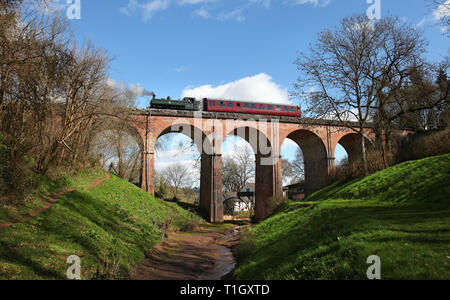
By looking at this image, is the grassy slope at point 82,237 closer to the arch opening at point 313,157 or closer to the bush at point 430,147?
the bush at point 430,147

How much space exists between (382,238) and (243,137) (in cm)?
2274

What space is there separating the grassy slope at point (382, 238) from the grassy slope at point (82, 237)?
367cm

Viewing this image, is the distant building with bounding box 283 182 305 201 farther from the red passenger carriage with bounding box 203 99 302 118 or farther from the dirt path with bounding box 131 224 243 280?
the dirt path with bounding box 131 224 243 280

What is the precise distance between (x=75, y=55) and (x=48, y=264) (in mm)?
10331

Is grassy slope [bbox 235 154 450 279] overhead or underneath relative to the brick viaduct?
underneath

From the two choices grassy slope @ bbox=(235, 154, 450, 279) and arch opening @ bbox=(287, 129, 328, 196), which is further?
arch opening @ bbox=(287, 129, 328, 196)

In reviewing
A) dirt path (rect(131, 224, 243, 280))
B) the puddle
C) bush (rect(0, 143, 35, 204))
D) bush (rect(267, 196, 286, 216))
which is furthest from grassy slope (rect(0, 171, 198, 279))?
bush (rect(267, 196, 286, 216))

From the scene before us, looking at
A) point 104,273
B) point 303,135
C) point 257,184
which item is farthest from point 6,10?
point 303,135

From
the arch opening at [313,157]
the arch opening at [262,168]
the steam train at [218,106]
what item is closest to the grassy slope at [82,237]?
the steam train at [218,106]

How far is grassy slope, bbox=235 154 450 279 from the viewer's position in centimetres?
413

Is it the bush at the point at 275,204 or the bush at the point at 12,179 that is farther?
the bush at the point at 275,204

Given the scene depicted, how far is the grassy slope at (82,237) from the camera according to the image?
5387 millimetres

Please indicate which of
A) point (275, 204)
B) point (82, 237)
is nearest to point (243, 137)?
point (275, 204)

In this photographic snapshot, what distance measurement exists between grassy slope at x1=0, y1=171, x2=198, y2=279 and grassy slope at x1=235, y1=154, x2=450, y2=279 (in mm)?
3667
